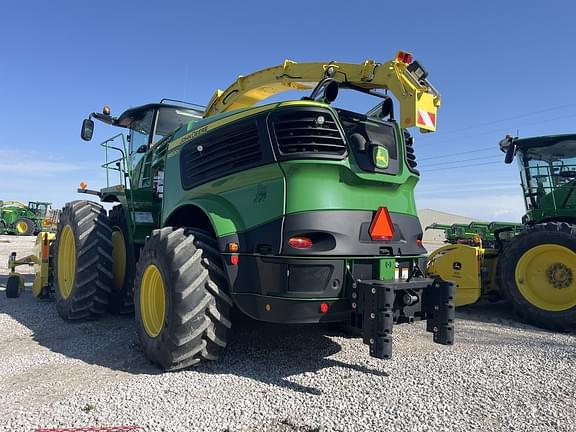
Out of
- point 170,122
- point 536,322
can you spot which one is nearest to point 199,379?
point 170,122

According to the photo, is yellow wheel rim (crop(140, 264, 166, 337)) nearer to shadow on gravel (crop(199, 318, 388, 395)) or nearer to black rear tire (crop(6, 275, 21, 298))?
shadow on gravel (crop(199, 318, 388, 395))

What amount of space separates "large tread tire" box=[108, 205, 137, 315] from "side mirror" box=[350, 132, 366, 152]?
Answer: 3463 millimetres

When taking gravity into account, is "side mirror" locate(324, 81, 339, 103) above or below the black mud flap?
above

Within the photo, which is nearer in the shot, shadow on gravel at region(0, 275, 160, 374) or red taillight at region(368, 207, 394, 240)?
red taillight at region(368, 207, 394, 240)

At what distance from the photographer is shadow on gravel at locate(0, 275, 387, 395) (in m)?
4.16

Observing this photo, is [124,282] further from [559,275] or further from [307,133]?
[559,275]

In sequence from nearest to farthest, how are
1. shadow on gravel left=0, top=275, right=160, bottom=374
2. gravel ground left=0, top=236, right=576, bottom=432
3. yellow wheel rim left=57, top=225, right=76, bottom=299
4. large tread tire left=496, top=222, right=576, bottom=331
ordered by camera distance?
gravel ground left=0, top=236, right=576, bottom=432
shadow on gravel left=0, top=275, right=160, bottom=374
large tread tire left=496, top=222, right=576, bottom=331
yellow wheel rim left=57, top=225, right=76, bottom=299

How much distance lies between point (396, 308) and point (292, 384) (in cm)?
109

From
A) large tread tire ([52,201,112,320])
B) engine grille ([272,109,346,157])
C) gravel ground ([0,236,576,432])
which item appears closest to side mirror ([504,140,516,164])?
gravel ground ([0,236,576,432])

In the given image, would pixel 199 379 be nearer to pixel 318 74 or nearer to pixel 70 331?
pixel 70 331

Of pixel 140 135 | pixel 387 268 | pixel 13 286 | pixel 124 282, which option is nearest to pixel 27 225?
pixel 13 286

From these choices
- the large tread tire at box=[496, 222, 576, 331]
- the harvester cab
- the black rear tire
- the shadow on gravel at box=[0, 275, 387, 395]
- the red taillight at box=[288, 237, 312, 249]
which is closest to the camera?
the red taillight at box=[288, 237, 312, 249]

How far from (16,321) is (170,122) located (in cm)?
340

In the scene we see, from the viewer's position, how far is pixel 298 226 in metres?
3.89
